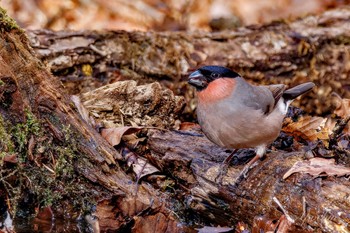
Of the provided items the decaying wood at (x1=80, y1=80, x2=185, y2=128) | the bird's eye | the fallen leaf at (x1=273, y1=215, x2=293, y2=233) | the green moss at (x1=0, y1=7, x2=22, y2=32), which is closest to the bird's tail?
the bird's eye

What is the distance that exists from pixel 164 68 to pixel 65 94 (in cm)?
262

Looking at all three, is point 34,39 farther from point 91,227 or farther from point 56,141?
point 91,227

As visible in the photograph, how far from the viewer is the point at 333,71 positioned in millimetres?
8188

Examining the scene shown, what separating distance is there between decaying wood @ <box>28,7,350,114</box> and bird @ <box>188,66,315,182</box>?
248 centimetres

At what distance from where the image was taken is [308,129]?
18.0ft

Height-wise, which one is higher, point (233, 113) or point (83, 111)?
point (83, 111)

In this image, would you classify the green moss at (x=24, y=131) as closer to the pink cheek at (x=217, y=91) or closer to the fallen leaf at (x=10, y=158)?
the fallen leaf at (x=10, y=158)

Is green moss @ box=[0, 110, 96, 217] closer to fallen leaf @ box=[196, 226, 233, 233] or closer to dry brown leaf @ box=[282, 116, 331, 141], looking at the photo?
fallen leaf @ box=[196, 226, 233, 233]

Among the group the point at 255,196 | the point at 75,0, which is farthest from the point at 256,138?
the point at 75,0

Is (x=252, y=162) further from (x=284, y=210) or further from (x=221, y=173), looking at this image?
(x=284, y=210)

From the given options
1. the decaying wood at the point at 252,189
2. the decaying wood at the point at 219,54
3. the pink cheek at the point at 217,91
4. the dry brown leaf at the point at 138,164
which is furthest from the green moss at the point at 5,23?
the decaying wood at the point at 219,54

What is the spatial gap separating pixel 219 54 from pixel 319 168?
369 centimetres

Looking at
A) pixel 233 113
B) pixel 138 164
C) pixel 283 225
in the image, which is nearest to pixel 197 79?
pixel 233 113

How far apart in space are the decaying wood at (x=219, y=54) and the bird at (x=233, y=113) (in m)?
2.48
